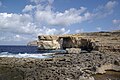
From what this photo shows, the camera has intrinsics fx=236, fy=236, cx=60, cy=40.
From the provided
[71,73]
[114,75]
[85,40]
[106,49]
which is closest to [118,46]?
[106,49]

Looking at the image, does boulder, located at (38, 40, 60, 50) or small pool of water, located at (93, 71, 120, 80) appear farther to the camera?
boulder, located at (38, 40, 60, 50)

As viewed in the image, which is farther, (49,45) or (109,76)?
(49,45)

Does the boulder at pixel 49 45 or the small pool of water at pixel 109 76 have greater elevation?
the boulder at pixel 49 45

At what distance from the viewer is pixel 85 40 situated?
92812 mm

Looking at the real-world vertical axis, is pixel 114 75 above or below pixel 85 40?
below

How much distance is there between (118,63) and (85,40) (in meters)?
52.8

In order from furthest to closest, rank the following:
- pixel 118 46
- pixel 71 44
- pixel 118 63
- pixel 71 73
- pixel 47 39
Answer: pixel 47 39 < pixel 71 44 < pixel 118 46 < pixel 118 63 < pixel 71 73

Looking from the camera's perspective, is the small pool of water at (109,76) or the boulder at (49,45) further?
the boulder at (49,45)

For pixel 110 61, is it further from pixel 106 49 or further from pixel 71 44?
pixel 71 44

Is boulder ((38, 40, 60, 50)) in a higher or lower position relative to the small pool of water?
higher

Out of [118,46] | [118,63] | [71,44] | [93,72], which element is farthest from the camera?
[71,44]

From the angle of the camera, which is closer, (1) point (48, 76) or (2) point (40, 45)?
(1) point (48, 76)

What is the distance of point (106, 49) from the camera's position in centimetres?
7100

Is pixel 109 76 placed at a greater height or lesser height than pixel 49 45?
lesser
